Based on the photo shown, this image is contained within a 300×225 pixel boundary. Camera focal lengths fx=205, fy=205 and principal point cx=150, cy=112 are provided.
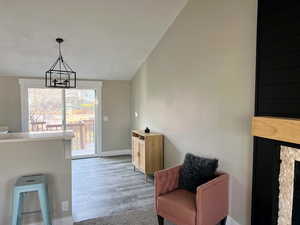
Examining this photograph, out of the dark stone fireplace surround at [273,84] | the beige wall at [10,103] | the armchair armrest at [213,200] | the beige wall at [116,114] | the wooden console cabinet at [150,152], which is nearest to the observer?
the dark stone fireplace surround at [273,84]

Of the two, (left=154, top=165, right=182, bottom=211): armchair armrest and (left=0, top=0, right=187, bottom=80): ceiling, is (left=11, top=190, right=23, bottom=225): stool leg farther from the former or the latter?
(left=0, top=0, right=187, bottom=80): ceiling

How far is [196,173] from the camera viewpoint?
2520mm

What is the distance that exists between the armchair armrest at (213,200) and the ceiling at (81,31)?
2.67 m

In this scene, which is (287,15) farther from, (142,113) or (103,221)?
(142,113)

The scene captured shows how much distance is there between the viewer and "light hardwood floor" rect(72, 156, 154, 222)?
116 inches

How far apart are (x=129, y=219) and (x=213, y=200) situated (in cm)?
115

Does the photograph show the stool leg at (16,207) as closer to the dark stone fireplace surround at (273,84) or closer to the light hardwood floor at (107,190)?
the light hardwood floor at (107,190)

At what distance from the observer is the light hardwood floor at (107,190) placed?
9.70 feet

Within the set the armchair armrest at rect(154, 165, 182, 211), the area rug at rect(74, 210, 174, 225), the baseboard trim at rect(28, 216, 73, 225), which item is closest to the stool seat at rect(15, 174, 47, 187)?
A: the baseboard trim at rect(28, 216, 73, 225)

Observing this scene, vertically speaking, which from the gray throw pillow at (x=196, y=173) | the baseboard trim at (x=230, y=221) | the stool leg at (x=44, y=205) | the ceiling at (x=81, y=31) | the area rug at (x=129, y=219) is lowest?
the area rug at (x=129, y=219)

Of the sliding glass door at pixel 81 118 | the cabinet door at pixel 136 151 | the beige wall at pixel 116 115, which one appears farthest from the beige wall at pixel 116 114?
the cabinet door at pixel 136 151

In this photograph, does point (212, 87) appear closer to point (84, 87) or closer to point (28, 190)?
point (28, 190)

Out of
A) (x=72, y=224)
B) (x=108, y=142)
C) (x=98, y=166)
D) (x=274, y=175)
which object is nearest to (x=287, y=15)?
(x=274, y=175)

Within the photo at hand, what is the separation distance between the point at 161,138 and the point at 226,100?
1848mm
